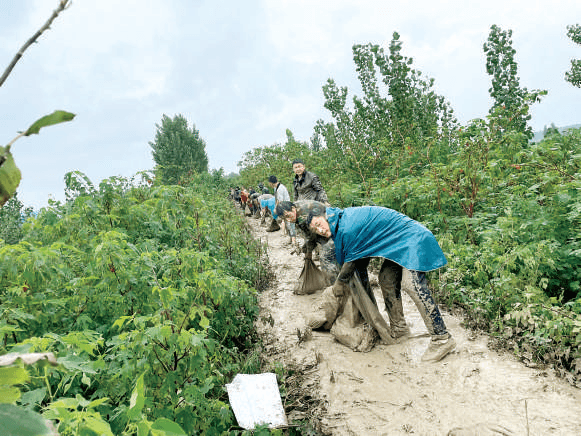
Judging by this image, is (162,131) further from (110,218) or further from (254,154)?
(110,218)

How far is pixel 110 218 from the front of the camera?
3725 millimetres

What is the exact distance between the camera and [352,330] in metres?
3.54

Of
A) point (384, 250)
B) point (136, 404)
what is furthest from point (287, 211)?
point (136, 404)

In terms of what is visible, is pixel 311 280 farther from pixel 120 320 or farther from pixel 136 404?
pixel 136 404

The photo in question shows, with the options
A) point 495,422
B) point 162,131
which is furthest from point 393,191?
point 162,131

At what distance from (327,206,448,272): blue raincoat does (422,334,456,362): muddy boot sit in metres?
0.69

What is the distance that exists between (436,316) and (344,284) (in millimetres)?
873

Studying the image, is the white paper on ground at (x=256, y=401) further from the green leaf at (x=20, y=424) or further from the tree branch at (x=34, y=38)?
the tree branch at (x=34, y=38)

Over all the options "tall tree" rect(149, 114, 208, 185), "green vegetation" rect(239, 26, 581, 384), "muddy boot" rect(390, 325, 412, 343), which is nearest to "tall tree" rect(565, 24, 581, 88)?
"green vegetation" rect(239, 26, 581, 384)

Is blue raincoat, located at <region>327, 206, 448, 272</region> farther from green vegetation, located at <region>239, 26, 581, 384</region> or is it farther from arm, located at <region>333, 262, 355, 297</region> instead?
green vegetation, located at <region>239, 26, 581, 384</region>

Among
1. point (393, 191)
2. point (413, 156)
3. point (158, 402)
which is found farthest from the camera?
point (413, 156)

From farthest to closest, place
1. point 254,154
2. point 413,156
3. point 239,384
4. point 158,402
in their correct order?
point 254,154
point 413,156
point 239,384
point 158,402

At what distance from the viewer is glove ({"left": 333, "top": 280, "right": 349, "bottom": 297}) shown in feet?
11.7

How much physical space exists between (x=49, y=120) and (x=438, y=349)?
3372 millimetres
